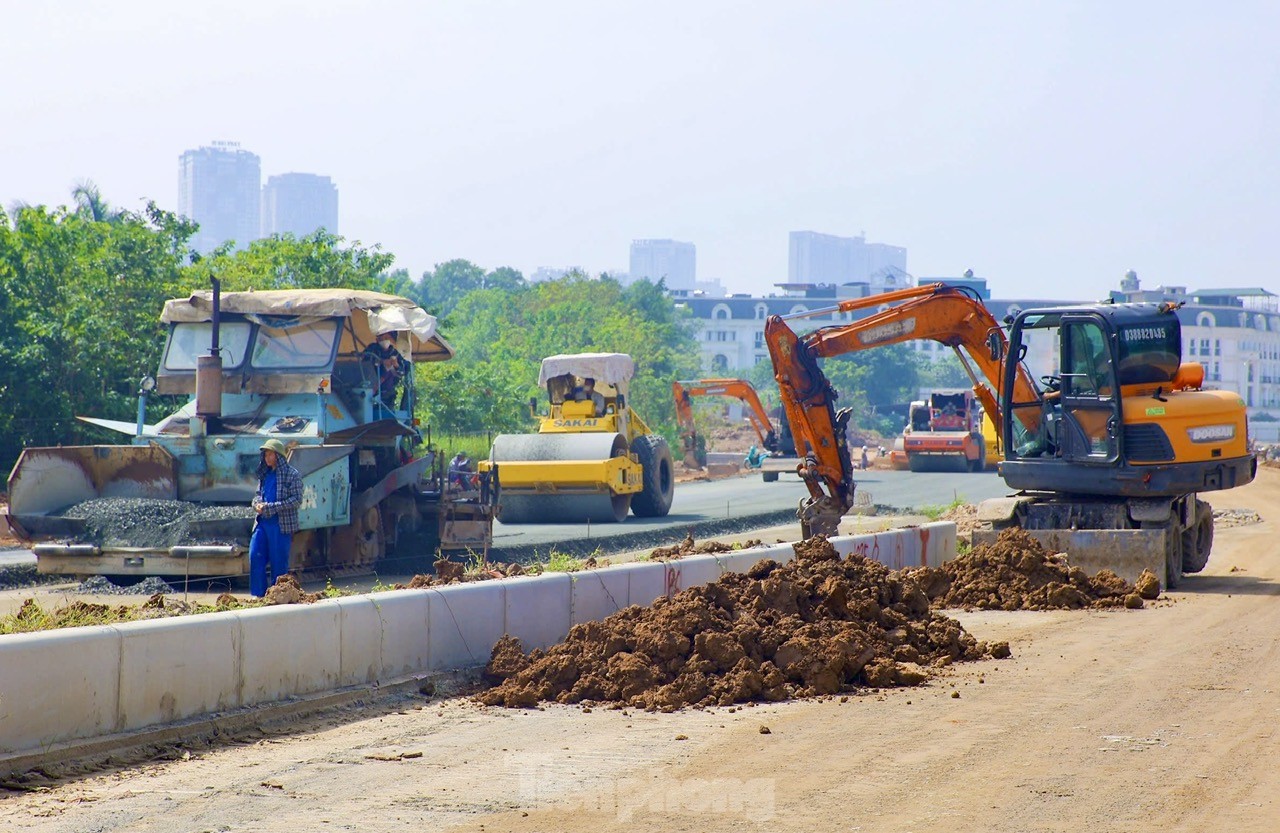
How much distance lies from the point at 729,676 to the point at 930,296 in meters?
9.73

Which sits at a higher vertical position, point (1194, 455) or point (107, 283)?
point (107, 283)

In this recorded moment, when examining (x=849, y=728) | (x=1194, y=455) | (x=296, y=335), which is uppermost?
(x=296, y=335)

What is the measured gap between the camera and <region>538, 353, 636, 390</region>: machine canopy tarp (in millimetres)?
23828

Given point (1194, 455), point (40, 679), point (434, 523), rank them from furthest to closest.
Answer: point (434, 523) → point (1194, 455) → point (40, 679)

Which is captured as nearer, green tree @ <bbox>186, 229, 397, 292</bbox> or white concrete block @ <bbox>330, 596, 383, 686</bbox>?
white concrete block @ <bbox>330, 596, 383, 686</bbox>

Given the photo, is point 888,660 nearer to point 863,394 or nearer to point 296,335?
point 296,335

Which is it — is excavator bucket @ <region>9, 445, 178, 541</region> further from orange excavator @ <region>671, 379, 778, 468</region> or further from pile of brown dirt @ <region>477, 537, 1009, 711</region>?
orange excavator @ <region>671, 379, 778, 468</region>

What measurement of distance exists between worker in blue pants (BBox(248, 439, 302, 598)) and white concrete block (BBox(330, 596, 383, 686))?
3.75m

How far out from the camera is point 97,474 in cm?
1434

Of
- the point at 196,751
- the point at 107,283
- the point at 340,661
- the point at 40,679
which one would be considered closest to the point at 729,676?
the point at 340,661

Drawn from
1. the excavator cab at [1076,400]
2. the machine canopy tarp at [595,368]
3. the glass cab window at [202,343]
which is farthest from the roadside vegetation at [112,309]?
the excavator cab at [1076,400]

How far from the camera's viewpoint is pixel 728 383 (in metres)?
40.2

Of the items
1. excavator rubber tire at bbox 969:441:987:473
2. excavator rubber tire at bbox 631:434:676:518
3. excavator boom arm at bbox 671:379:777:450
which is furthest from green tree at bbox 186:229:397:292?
excavator rubber tire at bbox 969:441:987:473

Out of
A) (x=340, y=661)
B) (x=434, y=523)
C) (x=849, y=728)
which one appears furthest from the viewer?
(x=434, y=523)
